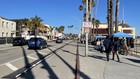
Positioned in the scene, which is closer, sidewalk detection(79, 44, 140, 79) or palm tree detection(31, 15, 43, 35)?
sidewalk detection(79, 44, 140, 79)

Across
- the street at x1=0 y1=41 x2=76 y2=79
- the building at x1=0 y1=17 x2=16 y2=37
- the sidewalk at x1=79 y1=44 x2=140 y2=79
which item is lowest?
the sidewalk at x1=79 y1=44 x2=140 y2=79

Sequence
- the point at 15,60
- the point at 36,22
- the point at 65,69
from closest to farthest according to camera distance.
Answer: the point at 65,69
the point at 15,60
the point at 36,22

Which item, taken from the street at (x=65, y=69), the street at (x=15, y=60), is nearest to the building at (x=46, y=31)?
the street at (x=15, y=60)

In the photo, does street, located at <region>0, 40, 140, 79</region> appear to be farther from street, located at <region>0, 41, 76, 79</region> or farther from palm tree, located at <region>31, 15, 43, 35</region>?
palm tree, located at <region>31, 15, 43, 35</region>

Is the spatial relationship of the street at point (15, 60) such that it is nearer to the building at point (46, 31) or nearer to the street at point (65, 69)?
the street at point (65, 69)

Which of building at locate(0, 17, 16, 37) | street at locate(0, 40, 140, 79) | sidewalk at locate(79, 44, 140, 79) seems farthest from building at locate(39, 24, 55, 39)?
sidewalk at locate(79, 44, 140, 79)

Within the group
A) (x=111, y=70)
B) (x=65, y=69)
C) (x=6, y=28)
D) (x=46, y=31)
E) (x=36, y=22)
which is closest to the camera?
(x=111, y=70)

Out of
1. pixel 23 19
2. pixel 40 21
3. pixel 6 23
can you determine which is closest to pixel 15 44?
pixel 6 23

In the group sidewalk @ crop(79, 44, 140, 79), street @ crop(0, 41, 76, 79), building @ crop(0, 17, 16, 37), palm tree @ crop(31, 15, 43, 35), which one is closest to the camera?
sidewalk @ crop(79, 44, 140, 79)

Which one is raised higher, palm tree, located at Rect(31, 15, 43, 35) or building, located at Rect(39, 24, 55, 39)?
palm tree, located at Rect(31, 15, 43, 35)

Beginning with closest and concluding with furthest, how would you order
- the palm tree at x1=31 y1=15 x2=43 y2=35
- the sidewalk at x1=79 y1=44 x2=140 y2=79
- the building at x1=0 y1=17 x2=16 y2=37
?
the sidewalk at x1=79 y1=44 x2=140 y2=79 < the building at x1=0 y1=17 x2=16 y2=37 < the palm tree at x1=31 y1=15 x2=43 y2=35

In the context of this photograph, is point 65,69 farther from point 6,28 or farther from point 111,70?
point 6,28

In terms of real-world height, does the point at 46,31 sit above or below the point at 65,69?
above

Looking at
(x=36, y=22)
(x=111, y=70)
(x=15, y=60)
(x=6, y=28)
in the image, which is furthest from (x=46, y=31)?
(x=111, y=70)
